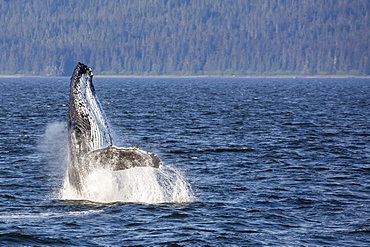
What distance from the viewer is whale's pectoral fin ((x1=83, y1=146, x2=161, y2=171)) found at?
1416 cm

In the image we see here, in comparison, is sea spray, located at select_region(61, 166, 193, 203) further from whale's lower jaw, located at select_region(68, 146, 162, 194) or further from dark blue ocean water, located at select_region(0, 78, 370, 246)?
whale's lower jaw, located at select_region(68, 146, 162, 194)

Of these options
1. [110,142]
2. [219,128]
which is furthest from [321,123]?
[110,142]

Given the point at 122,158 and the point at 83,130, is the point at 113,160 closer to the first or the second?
the point at 122,158

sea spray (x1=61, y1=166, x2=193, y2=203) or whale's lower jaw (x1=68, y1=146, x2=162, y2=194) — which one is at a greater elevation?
whale's lower jaw (x1=68, y1=146, x2=162, y2=194)

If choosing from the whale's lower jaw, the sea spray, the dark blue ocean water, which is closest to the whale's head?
the whale's lower jaw

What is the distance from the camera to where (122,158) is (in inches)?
574

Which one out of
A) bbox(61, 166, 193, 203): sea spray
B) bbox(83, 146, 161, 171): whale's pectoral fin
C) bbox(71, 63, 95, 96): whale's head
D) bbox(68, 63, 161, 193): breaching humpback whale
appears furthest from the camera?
bbox(61, 166, 193, 203): sea spray

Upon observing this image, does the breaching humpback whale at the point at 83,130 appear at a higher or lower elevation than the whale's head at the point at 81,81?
lower

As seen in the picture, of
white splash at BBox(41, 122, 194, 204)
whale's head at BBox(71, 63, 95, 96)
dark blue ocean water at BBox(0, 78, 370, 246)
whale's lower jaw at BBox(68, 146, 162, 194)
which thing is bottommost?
dark blue ocean water at BBox(0, 78, 370, 246)

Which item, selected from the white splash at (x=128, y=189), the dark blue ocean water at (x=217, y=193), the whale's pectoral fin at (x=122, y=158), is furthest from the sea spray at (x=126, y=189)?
the whale's pectoral fin at (x=122, y=158)

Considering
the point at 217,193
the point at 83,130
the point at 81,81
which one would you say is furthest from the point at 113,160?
the point at 217,193

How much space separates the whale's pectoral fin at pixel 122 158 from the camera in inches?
557

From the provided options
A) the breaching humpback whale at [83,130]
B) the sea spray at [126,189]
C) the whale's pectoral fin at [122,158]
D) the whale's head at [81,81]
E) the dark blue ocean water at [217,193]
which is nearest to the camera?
the whale's pectoral fin at [122,158]

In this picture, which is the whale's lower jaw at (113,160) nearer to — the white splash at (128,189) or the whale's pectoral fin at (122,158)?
the whale's pectoral fin at (122,158)
